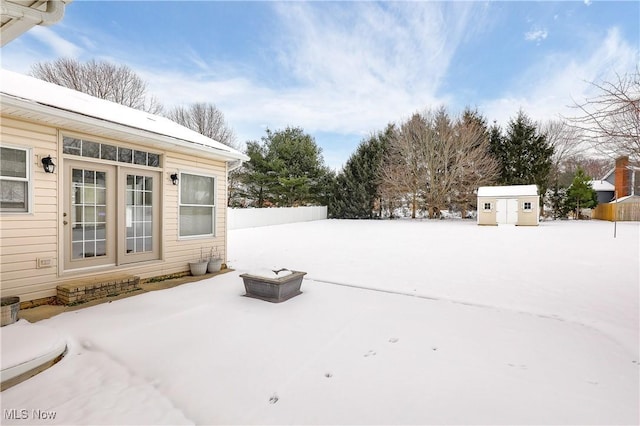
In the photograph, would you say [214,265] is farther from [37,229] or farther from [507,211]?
[507,211]

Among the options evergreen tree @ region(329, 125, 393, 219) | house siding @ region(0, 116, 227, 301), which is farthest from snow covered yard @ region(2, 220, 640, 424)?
evergreen tree @ region(329, 125, 393, 219)

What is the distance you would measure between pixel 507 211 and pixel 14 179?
63.8ft

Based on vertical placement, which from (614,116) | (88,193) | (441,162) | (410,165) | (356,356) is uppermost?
(441,162)

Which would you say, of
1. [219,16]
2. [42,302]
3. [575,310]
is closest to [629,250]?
[575,310]

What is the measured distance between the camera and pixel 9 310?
10.4 feet

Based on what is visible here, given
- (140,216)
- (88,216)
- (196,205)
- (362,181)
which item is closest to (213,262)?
(196,205)

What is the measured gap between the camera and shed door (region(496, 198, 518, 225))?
651 inches

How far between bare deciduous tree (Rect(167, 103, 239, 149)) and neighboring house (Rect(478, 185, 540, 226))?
18.2 meters

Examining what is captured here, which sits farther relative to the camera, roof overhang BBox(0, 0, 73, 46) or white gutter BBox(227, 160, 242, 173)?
white gutter BBox(227, 160, 242, 173)

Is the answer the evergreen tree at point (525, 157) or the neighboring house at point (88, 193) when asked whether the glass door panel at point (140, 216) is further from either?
the evergreen tree at point (525, 157)

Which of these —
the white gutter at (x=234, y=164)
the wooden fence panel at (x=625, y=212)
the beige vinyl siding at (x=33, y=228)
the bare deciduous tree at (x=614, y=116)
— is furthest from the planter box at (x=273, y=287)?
the wooden fence panel at (x=625, y=212)

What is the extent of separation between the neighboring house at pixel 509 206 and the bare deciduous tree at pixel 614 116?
607 inches

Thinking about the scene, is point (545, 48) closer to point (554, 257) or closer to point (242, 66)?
point (554, 257)

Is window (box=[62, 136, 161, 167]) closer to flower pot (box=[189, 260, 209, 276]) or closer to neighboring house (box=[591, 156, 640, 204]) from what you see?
flower pot (box=[189, 260, 209, 276])
